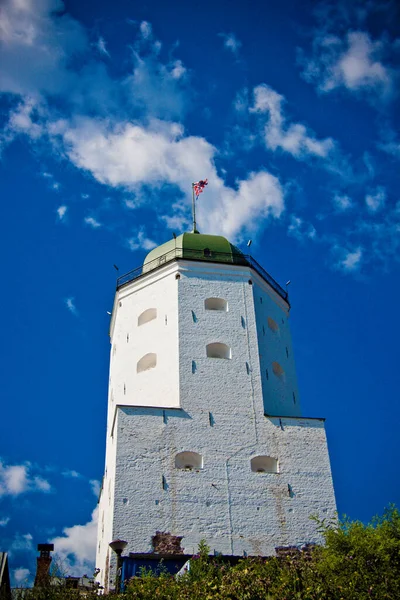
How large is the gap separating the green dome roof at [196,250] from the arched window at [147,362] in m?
3.78

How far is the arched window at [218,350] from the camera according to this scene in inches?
978

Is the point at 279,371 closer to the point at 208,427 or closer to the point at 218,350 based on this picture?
the point at 218,350

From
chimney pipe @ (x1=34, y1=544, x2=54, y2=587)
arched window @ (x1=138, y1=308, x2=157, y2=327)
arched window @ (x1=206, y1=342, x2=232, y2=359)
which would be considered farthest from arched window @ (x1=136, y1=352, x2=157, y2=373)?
chimney pipe @ (x1=34, y1=544, x2=54, y2=587)

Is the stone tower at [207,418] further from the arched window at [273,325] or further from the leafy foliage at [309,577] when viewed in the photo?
the leafy foliage at [309,577]

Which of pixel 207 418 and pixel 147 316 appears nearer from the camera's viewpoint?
pixel 207 418

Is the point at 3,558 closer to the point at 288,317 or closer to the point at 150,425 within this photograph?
the point at 150,425

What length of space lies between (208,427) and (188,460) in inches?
47.0

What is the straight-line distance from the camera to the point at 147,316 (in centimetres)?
2648

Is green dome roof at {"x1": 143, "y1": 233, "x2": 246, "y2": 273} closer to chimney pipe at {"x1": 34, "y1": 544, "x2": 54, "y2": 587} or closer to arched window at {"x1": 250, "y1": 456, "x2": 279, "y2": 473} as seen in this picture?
arched window at {"x1": 250, "y1": 456, "x2": 279, "y2": 473}

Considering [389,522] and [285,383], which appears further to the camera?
[285,383]

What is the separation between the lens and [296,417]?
23516mm

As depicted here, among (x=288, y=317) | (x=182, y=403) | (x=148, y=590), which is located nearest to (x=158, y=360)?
(x=182, y=403)

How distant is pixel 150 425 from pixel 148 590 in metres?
6.65

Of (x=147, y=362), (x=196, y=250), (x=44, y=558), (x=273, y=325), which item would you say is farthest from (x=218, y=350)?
(x=44, y=558)
